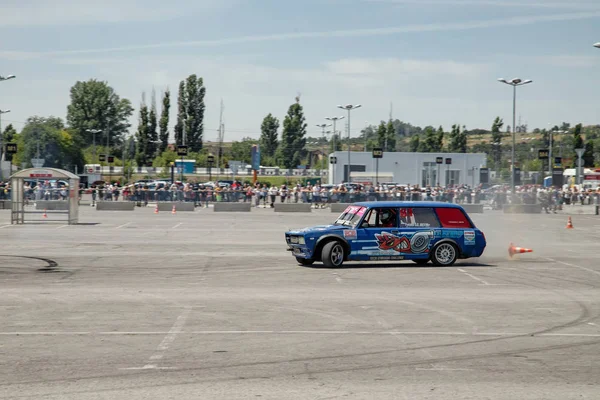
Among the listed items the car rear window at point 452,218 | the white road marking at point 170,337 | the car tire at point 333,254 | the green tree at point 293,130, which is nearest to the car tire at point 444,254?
the car rear window at point 452,218

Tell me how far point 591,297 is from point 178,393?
31.6 feet

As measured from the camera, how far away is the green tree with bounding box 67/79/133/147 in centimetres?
16200

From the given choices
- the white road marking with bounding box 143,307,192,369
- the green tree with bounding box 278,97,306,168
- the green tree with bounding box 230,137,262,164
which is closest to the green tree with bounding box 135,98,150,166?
the green tree with bounding box 278,97,306,168

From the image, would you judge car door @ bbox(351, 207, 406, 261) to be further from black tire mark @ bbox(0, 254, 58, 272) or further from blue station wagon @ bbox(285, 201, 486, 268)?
black tire mark @ bbox(0, 254, 58, 272)

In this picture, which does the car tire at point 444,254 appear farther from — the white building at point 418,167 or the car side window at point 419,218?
the white building at point 418,167

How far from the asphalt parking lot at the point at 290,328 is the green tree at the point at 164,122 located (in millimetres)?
106257

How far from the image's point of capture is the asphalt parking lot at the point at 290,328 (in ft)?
26.3

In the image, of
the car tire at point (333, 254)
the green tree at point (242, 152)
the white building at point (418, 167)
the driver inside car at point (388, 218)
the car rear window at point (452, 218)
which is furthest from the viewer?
the green tree at point (242, 152)

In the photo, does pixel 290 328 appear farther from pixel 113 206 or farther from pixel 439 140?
pixel 439 140

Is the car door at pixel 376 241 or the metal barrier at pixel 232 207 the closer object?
the car door at pixel 376 241

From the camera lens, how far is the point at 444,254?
19859 millimetres

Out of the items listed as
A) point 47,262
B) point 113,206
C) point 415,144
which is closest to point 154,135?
point 415,144

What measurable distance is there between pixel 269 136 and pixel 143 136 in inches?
1040

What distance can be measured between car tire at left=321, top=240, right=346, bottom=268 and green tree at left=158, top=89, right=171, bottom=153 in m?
111
